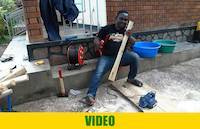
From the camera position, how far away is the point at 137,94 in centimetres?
356

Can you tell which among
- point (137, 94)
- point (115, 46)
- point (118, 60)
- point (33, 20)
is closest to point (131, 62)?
point (118, 60)

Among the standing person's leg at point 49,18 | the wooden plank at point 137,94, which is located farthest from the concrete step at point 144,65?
the standing person's leg at point 49,18

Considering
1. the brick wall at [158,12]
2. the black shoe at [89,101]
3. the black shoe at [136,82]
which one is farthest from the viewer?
the brick wall at [158,12]

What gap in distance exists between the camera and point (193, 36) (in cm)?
602

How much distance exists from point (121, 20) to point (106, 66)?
876 mm

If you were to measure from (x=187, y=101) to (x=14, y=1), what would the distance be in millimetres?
11182

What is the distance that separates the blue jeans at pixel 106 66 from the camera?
136 inches

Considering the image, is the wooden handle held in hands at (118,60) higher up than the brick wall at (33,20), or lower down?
lower down

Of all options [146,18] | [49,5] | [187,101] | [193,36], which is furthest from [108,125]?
[193,36]

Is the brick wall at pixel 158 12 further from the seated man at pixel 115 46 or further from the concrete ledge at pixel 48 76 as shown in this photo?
the concrete ledge at pixel 48 76

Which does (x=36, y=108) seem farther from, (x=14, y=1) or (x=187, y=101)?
(x=14, y=1)

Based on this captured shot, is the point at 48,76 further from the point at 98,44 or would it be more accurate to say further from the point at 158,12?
the point at 158,12

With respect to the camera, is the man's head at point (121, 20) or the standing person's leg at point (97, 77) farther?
the man's head at point (121, 20)

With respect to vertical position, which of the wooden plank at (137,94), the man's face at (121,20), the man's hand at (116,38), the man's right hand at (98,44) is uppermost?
the man's face at (121,20)
